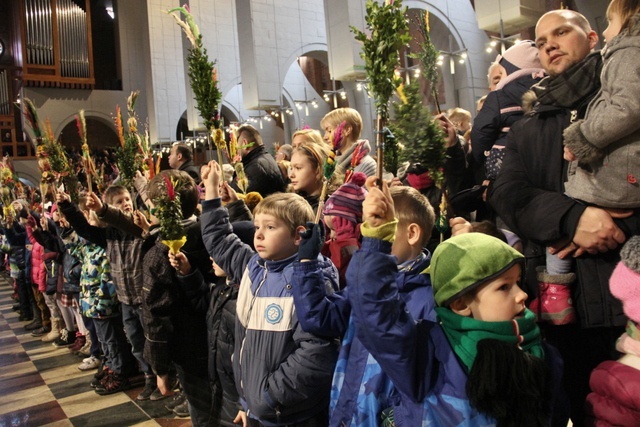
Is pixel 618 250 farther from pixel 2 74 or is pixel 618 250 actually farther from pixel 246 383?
pixel 2 74

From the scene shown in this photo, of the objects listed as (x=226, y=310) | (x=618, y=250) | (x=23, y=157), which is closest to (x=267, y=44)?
(x=226, y=310)

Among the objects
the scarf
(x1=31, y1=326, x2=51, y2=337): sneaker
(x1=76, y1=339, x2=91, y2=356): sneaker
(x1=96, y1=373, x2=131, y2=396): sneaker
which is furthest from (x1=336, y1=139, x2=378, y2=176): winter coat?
(x1=31, y1=326, x2=51, y2=337): sneaker

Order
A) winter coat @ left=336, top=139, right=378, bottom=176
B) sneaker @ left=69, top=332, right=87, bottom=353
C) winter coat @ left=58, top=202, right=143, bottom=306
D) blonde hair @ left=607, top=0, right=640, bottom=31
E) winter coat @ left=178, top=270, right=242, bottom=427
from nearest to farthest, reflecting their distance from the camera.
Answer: blonde hair @ left=607, top=0, right=640, bottom=31, winter coat @ left=178, top=270, right=242, bottom=427, winter coat @ left=336, top=139, right=378, bottom=176, winter coat @ left=58, top=202, right=143, bottom=306, sneaker @ left=69, top=332, right=87, bottom=353

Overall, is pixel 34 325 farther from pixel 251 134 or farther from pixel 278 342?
pixel 278 342

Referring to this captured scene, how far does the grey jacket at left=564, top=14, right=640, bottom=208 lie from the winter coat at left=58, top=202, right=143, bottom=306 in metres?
3.42

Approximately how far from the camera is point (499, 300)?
1.51 metres

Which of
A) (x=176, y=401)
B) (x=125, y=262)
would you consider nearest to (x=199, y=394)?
(x=176, y=401)

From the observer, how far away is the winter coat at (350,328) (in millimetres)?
1677

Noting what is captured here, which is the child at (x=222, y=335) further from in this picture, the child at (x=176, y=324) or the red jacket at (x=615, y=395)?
the red jacket at (x=615, y=395)

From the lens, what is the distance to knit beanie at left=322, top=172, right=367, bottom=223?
2057 millimetres

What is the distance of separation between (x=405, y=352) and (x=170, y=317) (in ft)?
6.93

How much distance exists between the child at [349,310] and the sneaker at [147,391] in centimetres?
309

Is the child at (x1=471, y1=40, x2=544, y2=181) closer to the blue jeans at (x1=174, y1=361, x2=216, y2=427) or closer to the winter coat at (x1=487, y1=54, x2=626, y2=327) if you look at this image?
the winter coat at (x1=487, y1=54, x2=626, y2=327)

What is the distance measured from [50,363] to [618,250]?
5973 millimetres
